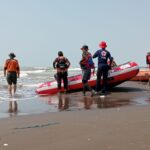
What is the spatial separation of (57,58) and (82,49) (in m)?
1.46

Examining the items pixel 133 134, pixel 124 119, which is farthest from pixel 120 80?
pixel 133 134

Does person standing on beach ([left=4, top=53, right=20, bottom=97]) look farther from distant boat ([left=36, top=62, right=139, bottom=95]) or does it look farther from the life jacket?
the life jacket

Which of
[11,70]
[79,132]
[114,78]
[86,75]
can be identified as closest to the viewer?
[79,132]

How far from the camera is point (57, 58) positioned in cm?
1233

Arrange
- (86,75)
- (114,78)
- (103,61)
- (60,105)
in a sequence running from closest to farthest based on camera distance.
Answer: (60,105) < (103,61) < (86,75) < (114,78)

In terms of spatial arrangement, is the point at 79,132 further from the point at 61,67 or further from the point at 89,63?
the point at 61,67

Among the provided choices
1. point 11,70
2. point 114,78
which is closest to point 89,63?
point 114,78

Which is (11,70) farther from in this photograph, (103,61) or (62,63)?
(103,61)

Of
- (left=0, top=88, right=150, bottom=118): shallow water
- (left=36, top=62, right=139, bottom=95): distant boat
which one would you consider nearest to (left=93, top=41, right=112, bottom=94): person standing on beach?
(left=36, top=62, right=139, bottom=95): distant boat

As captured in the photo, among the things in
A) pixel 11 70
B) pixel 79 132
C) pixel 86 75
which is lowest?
pixel 79 132

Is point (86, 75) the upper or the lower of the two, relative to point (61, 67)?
lower

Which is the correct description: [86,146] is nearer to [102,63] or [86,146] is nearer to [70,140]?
[70,140]

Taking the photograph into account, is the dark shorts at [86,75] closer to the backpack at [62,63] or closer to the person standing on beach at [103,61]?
the person standing on beach at [103,61]

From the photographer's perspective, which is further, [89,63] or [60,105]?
[89,63]
